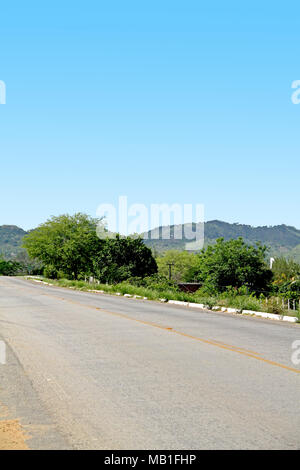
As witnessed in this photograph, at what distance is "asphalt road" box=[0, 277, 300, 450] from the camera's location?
6125 millimetres

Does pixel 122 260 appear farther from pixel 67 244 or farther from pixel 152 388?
pixel 152 388

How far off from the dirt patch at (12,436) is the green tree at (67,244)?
247 feet

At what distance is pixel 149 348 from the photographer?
512 inches

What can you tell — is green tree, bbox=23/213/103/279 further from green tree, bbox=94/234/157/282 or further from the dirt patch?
the dirt patch

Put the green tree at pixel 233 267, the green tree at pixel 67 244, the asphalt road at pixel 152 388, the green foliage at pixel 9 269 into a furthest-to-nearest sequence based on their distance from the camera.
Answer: the green foliage at pixel 9 269 < the green tree at pixel 67 244 < the green tree at pixel 233 267 < the asphalt road at pixel 152 388

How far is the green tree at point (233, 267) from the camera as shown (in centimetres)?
4975

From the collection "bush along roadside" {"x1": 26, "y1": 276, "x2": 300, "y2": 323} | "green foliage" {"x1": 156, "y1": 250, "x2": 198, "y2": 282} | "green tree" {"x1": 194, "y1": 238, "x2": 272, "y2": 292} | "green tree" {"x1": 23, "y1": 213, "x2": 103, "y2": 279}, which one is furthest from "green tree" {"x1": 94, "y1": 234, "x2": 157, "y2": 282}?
"green foliage" {"x1": 156, "y1": 250, "x2": 198, "y2": 282}

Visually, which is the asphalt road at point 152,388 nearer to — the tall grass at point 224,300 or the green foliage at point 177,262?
the tall grass at point 224,300

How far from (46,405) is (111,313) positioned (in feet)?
50.3

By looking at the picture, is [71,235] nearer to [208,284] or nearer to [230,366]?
[208,284]

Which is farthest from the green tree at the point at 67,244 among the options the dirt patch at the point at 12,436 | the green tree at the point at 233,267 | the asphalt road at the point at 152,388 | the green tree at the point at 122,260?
the dirt patch at the point at 12,436

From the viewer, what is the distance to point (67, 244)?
82375mm

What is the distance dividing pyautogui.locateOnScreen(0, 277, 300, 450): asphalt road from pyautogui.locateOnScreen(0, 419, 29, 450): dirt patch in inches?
4.5
